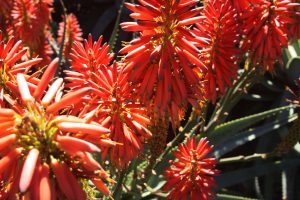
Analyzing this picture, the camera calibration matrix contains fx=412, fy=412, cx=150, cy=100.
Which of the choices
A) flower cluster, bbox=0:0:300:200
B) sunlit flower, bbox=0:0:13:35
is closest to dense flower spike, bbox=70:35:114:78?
flower cluster, bbox=0:0:300:200

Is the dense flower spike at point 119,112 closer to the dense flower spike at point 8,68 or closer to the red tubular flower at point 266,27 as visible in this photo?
the dense flower spike at point 8,68

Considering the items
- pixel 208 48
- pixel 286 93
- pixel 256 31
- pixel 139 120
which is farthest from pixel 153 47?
pixel 286 93

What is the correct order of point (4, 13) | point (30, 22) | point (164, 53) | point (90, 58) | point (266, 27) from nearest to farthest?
point (164, 53)
point (90, 58)
point (266, 27)
point (4, 13)
point (30, 22)

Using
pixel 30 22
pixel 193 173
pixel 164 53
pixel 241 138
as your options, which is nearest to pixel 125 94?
pixel 164 53

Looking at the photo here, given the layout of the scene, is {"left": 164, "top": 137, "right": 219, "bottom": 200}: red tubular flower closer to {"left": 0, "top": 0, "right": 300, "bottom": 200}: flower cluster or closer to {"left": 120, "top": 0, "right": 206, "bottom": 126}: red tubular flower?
{"left": 0, "top": 0, "right": 300, "bottom": 200}: flower cluster

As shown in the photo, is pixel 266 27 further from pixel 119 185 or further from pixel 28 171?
pixel 28 171

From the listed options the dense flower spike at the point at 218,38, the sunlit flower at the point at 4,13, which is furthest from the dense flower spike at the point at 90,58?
the sunlit flower at the point at 4,13
